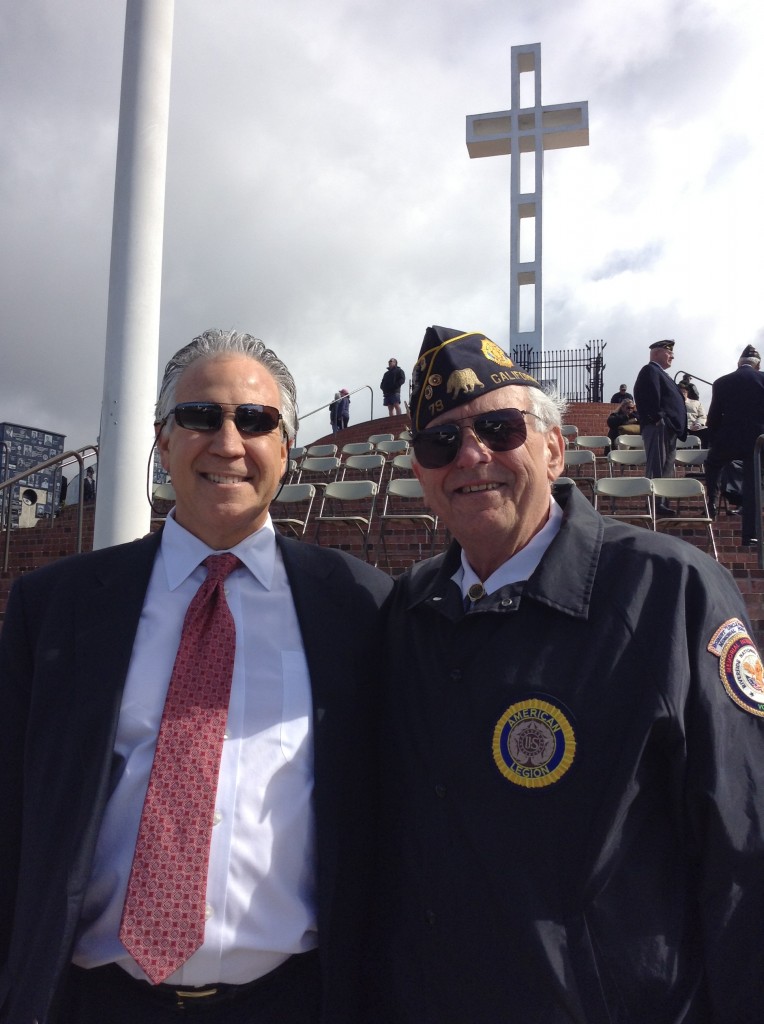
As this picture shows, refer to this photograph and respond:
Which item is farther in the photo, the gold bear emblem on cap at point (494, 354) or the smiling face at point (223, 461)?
the gold bear emblem on cap at point (494, 354)

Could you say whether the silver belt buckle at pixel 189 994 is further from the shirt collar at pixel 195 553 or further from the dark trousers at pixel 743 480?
the dark trousers at pixel 743 480

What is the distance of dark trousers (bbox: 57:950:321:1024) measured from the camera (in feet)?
4.78

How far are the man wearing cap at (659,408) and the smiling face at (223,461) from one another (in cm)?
733

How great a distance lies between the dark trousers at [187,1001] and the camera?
4.78ft

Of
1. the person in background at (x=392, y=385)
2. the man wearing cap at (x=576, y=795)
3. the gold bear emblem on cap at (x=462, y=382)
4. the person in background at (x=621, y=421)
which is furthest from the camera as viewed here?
the person in background at (x=392, y=385)

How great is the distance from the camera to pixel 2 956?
5.20 feet

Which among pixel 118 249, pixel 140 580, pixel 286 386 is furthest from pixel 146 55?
pixel 140 580

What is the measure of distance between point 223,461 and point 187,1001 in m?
1.06

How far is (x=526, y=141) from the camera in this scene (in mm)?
22688

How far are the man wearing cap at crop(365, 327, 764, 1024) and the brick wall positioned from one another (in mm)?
3836

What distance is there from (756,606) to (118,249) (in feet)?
17.0

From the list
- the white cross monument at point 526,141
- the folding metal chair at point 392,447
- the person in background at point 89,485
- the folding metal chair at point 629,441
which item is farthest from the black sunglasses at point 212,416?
the white cross monument at point 526,141

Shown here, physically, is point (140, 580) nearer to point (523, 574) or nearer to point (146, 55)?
point (523, 574)

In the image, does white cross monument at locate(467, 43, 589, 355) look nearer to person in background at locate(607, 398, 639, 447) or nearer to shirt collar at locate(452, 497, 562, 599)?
person in background at locate(607, 398, 639, 447)
